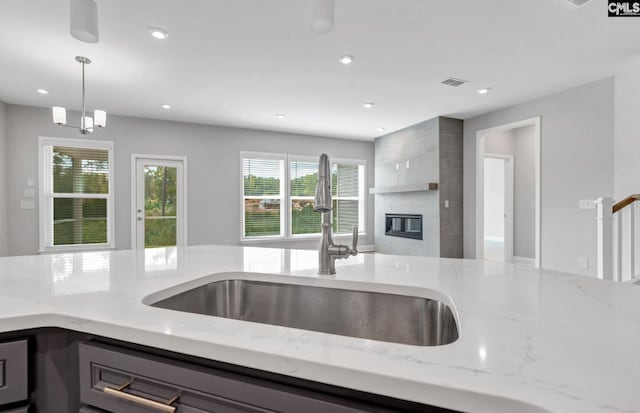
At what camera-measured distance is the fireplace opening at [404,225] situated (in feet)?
18.9

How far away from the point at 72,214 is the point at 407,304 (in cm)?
565

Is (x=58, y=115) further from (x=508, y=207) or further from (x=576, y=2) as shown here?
(x=508, y=207)

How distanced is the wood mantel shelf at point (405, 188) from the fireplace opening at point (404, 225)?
519 mm

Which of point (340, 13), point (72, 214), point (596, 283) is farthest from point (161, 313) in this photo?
point (72, 214)

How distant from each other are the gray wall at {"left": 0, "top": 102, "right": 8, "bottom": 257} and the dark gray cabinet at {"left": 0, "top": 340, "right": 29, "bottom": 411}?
5.16m

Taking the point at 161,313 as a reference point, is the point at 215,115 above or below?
above

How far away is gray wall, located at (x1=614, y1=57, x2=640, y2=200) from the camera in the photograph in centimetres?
324

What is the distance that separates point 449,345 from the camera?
21.7 inches

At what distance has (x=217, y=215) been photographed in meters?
5.71

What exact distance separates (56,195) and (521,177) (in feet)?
26.3

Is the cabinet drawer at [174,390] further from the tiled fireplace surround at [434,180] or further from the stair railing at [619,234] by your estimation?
the tiled fireplace surround at [434,180]

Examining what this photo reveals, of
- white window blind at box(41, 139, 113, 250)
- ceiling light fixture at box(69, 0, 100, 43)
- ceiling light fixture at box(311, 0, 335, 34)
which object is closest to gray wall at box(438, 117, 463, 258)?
ceiling light fixture at box(311, 0, 335, 34)

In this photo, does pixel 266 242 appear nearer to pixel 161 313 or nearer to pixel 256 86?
pixel 256 86

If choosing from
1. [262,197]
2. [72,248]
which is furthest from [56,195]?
[262,197]
